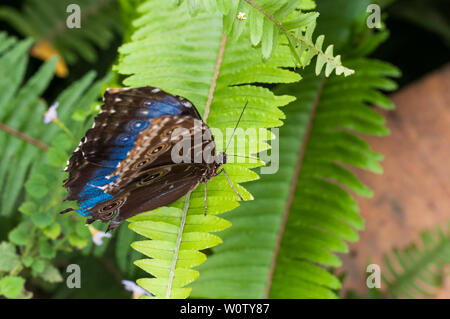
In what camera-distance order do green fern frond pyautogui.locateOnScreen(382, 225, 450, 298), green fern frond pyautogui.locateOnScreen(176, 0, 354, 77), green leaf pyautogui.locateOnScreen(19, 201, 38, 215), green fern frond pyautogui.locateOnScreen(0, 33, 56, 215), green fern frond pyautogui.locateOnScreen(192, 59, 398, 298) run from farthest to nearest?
green fern frond pyautogui.locateOnScreen(382, 225, 450, 298), green fern frond pyautogui.locateOnScreen(0, 33, 56, 215), green fern frond pyautogui.locateOnScreen(192, 59, 398, 298), green leaf pyautogui.locateOnScreen(19, 201, 38, 215), green fern frond pyautogui.locateOnScreen(176, 0, 354, 77)

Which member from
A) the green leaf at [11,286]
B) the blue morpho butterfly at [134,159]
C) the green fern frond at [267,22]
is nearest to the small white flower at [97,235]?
the blue morpho butterfly at [134,159]

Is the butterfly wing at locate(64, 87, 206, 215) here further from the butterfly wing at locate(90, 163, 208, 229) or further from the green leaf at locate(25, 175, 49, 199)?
the green leaf at locate(25, 175, 49, 199)

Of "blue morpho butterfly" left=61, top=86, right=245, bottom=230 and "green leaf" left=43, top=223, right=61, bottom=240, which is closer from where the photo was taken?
"blue morpho butterfly" left=61, top=86, right=245, bottom=230

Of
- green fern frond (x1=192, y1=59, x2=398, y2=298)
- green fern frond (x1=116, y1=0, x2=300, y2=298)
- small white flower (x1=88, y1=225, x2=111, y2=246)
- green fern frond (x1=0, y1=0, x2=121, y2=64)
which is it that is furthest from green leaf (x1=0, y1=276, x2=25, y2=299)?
green fern frond (x1=0, y1=0, x2=121, y2=64)

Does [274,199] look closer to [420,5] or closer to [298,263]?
[298,263]

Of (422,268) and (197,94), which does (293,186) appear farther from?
(422,268)

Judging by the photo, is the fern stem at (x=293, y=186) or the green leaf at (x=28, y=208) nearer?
the green leaf at (x=28, y=208)

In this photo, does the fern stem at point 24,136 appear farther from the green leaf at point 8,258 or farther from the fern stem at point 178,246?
the fern stem at point 178,246
